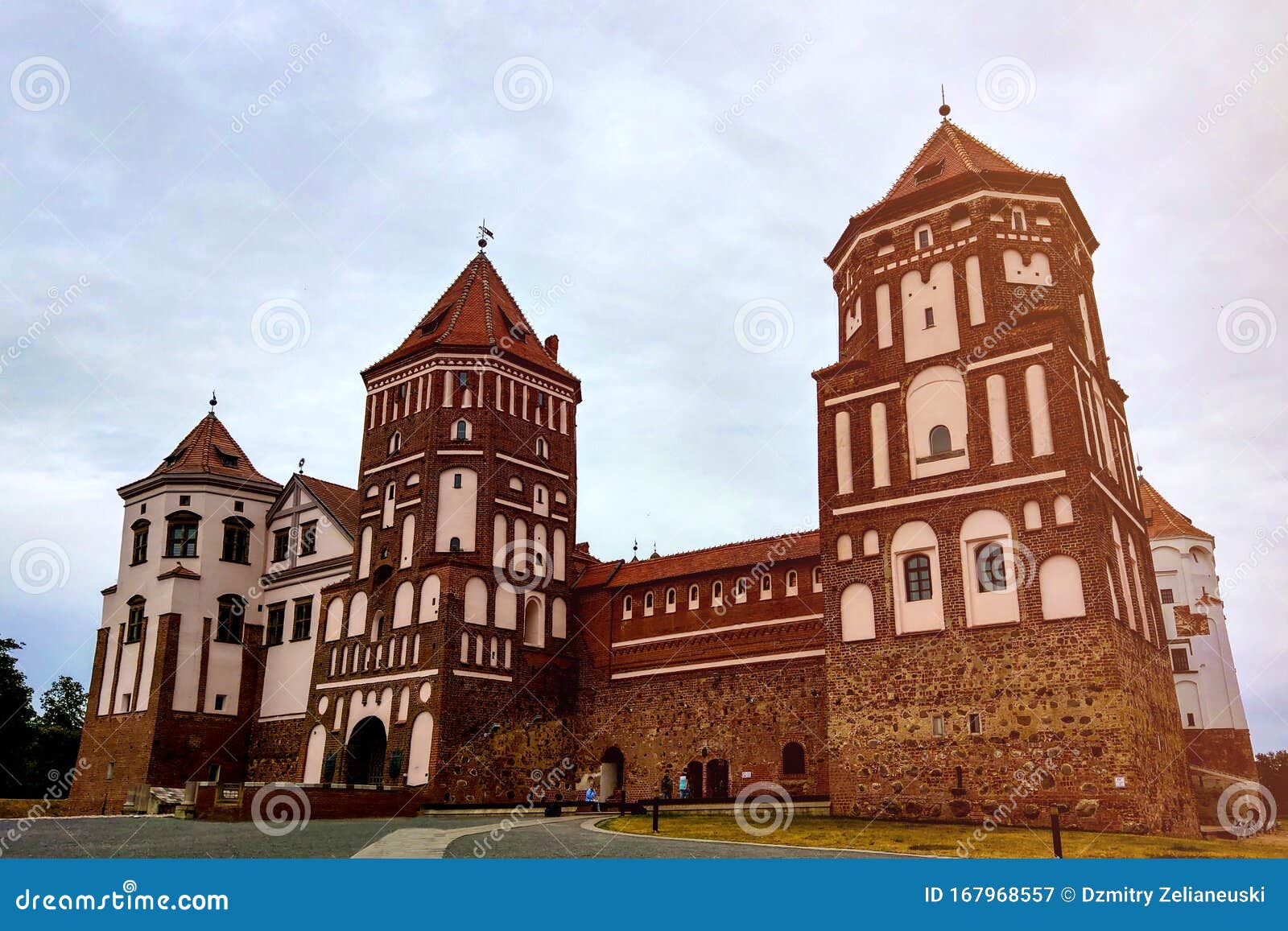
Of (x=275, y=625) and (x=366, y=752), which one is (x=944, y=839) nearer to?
(x=366, y=752)

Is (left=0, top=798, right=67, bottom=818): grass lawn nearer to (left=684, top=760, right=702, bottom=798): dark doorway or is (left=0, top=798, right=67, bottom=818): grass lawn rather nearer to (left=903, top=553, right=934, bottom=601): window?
(left=684, top=760, right=702, bottom=798): dark doorway

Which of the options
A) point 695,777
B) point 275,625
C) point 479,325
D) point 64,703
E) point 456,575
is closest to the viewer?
point 695,777

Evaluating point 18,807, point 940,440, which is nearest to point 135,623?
point 18,807

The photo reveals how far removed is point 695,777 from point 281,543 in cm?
2096

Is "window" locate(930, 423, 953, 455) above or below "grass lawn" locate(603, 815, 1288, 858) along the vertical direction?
above

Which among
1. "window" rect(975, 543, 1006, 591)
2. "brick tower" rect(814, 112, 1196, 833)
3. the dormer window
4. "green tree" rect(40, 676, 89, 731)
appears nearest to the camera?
"brick tower" rect(814, 112, 1196, 833)

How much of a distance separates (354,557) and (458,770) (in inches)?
383

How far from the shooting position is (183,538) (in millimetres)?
43438

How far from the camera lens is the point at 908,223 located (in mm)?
30219

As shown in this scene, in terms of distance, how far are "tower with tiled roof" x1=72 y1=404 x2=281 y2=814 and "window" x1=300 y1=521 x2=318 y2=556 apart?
2.80 m

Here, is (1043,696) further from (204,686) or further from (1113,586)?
(204,686)

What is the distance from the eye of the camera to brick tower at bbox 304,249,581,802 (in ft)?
116

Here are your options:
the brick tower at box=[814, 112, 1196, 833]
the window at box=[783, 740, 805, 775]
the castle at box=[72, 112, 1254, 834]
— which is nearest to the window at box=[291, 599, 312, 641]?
the castle at box=[72, 112, 1254, 834]


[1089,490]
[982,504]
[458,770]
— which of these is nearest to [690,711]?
[458,770]
